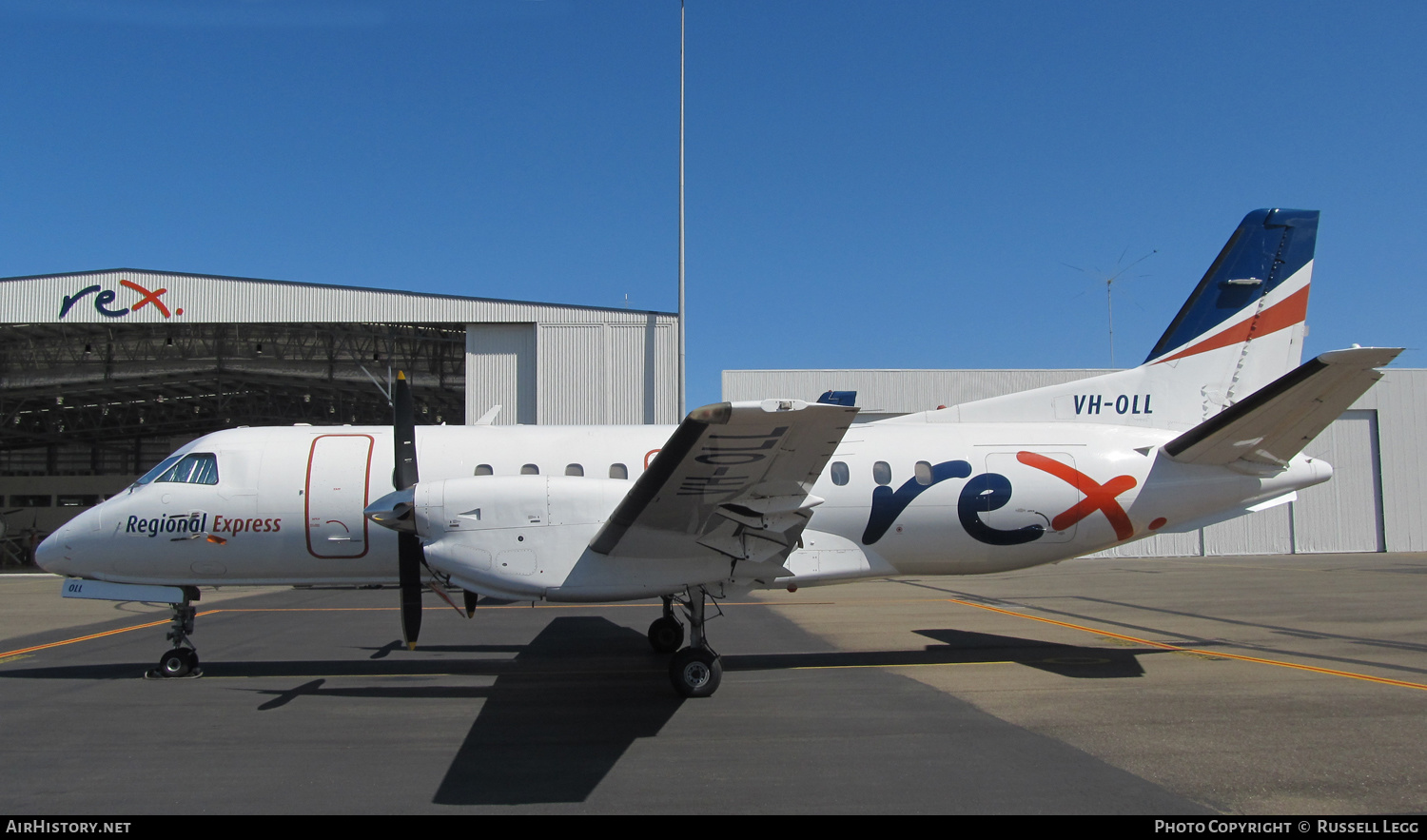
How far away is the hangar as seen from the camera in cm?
2478

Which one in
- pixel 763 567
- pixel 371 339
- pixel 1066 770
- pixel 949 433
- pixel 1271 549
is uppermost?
pixel 371 339

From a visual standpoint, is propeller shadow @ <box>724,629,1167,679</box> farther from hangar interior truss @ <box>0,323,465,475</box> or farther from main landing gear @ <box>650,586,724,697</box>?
hangar interior truss @ <box>0,323,465,475</box>

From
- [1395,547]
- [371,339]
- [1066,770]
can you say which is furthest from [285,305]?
[1395,547]

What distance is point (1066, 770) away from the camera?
18.6 ft

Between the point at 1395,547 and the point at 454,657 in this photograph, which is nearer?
the point at 454,657

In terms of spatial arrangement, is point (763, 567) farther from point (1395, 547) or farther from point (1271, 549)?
point (1395, 547)

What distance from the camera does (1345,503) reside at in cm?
2983

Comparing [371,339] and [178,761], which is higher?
[371,339]

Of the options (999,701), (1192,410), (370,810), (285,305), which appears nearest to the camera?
(370,810)

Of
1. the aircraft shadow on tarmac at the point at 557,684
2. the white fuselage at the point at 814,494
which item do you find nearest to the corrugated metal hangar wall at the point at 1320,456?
the aircraft shadow on tarmac at the point at 557,684

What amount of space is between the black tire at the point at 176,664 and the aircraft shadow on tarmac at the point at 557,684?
380 mm

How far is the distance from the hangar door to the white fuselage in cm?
2456

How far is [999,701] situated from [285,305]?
80.8 feet

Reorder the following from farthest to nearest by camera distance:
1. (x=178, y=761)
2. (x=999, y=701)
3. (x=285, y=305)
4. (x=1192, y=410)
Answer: (x=285, y=305) < (x=1192, y=410) < (x=999, y=701) < (x=178, y=761)
